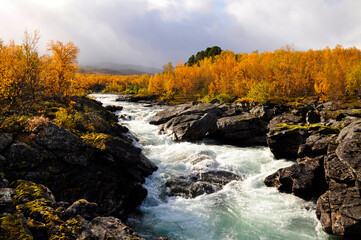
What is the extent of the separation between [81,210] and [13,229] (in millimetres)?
2804

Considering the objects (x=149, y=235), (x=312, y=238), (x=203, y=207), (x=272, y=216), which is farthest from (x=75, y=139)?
(x=312, y=238)

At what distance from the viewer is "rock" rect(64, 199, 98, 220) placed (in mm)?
8155

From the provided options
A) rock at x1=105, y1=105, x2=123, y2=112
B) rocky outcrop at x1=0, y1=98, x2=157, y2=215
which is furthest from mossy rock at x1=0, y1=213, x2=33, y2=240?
rock at x1=105, y1=105, x2=123, y2=112

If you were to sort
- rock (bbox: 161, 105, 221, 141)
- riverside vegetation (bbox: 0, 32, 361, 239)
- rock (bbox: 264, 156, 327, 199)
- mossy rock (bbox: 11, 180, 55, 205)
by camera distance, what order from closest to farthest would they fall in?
riverside vegetation (bbox: 0, 32, 361, 239) → mossy rock (bbox: 11, 180, 55, 205) → rock (bbox: 264, 156, 327, 199) → rock (bbox: 161, 105, 221, 141)

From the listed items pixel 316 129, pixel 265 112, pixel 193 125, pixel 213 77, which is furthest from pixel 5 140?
pixel 213 77

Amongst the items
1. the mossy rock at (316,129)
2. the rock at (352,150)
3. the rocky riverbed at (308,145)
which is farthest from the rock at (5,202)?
the mossy rock at (316,129)

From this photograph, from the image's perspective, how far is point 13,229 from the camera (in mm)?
6113

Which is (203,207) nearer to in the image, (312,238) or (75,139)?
(312,238)

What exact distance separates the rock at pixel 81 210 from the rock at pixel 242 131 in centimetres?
2794

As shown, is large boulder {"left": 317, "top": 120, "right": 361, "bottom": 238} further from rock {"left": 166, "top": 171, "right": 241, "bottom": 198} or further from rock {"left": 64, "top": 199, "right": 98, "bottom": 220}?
rock {"left": 64, "top": 199, "right": 98, "bottom": 220}

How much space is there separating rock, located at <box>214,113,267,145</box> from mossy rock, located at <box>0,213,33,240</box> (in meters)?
30.9

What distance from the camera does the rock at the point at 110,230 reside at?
308 inches

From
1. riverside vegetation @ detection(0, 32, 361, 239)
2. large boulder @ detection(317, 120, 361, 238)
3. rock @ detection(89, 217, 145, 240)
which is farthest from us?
large boulder @ detection(317, 120, 361, 238)

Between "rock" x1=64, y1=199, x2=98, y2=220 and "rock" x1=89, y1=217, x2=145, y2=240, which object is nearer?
"rock" x1=89, y1=217, x2=145, y2=240
